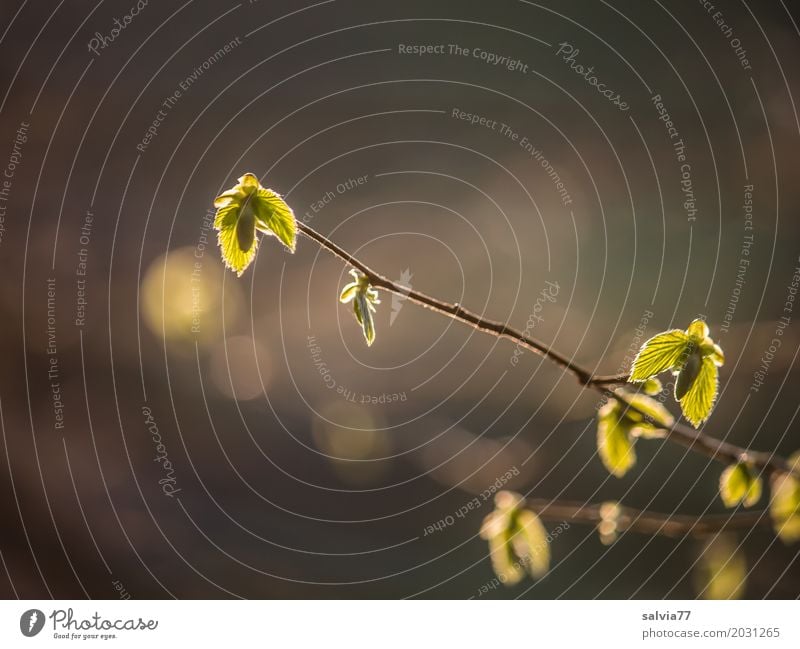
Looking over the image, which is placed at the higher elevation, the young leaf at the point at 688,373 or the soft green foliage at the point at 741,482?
the young leaf at the point at 688,373

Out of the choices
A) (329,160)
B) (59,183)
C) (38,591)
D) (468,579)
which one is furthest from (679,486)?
(59,183)

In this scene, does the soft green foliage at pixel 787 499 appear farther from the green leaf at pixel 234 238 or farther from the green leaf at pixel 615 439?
the green leaf at pixel 234 238

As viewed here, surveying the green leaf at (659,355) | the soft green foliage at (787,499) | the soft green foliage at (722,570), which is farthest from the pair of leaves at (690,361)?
the soft green foliage at (722,570)
